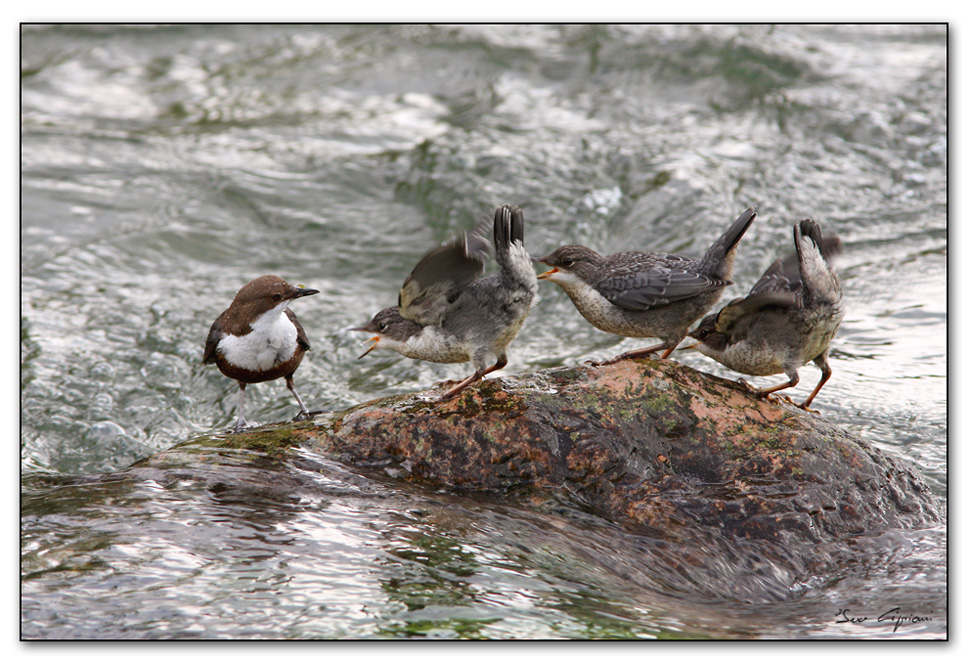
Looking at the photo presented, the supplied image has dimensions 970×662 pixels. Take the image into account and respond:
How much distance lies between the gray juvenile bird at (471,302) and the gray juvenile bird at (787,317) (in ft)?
3.46

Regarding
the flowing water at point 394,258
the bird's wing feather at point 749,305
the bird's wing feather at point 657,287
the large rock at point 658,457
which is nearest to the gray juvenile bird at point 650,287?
the bird's wing feather at point 657,287

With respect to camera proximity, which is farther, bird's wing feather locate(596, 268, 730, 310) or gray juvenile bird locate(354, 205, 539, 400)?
bird's wing feather locate(596, 268, 730, 310)

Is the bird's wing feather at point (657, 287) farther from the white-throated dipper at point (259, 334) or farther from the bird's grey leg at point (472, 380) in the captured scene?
the white-throated dipper at point (259, 334)

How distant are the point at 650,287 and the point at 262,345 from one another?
7.14ft

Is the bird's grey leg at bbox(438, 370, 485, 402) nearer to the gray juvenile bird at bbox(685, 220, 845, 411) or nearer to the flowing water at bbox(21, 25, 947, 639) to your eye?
the flowing water at bbox(21, 25, 947, 639)

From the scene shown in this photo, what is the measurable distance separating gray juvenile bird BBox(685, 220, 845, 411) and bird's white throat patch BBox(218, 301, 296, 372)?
2.35 metres

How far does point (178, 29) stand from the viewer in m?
12.7

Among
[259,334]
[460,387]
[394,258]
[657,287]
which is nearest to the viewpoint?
[460,387]

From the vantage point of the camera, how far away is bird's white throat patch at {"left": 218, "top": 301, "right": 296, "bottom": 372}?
16.3 ft

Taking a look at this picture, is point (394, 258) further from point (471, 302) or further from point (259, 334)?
point (471, 302)

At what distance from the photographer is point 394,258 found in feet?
30.2
